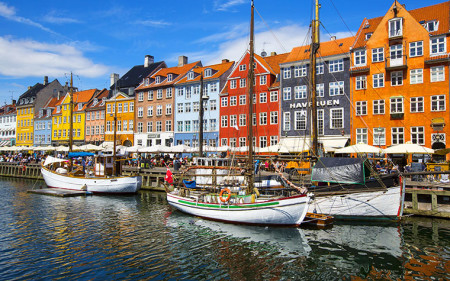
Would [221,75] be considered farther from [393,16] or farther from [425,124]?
[425,124]

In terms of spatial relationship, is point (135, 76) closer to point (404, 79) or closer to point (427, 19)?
point (404, 79)

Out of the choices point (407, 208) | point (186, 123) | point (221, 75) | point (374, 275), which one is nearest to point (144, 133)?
point (186, 123)

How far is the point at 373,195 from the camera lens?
1973 centimetres

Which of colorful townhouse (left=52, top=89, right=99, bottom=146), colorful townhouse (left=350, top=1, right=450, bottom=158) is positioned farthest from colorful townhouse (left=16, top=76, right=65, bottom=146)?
colorful townhouse (left=350, top=1, right=450, bottom=158)

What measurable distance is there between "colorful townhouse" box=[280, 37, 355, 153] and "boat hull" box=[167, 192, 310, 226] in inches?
807

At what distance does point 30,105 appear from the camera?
80125mm

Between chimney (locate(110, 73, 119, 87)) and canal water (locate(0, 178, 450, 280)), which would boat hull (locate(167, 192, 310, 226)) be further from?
chimney (locate(110, 73, 119, 87))

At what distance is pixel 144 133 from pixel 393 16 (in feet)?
134

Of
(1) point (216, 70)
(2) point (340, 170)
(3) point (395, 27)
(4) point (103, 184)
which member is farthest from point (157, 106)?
(2) point (340, 170)

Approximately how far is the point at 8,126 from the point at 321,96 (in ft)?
262

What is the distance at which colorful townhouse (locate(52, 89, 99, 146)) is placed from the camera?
69.8 meters

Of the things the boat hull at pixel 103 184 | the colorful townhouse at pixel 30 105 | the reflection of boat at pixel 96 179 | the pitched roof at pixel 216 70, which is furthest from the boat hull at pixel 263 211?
the colorful townhouse at pixel 30 105

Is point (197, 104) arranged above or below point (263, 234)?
above

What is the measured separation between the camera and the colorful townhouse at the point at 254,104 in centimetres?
4603
